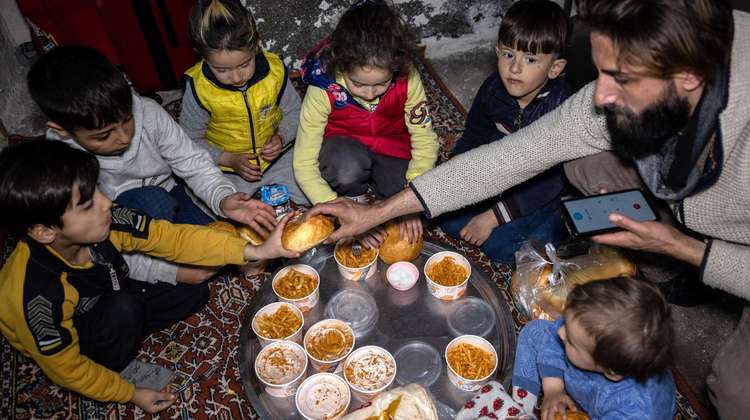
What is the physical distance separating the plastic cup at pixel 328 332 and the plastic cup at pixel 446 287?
391 mm

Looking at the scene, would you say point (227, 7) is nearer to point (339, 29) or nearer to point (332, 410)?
point (339, 29)

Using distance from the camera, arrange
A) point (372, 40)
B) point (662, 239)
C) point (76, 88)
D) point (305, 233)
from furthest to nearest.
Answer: point (372, 40) → point (305, 233) → point (76, 88) → point (662, 239)

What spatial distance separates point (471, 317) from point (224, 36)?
163 cm

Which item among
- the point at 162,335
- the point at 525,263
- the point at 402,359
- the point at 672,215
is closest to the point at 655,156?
the point at 672,215

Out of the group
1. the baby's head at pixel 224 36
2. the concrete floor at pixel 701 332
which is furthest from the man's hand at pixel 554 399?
the baby's head at pixel 224 36

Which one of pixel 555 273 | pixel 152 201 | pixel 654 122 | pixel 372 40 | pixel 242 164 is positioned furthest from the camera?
pixel 242 164

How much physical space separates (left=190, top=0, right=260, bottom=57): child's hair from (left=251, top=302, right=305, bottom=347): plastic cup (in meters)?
1.18

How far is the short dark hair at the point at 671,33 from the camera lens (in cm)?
140

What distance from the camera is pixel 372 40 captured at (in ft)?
6.70

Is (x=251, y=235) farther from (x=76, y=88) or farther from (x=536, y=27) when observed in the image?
(x=536, y=27)

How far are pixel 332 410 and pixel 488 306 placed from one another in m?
0.77

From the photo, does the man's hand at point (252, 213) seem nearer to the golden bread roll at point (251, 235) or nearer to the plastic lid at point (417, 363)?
the golden bread roll at point (251, 235)

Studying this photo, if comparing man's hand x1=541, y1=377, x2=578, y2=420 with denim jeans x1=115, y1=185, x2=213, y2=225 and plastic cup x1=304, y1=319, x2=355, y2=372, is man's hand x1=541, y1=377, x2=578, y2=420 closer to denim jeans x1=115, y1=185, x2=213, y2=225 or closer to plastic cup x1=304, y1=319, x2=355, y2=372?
plastic cup x1=304, y1=319, x2=355, y2=372

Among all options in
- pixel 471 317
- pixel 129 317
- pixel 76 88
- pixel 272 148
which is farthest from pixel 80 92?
pixel 471 317
